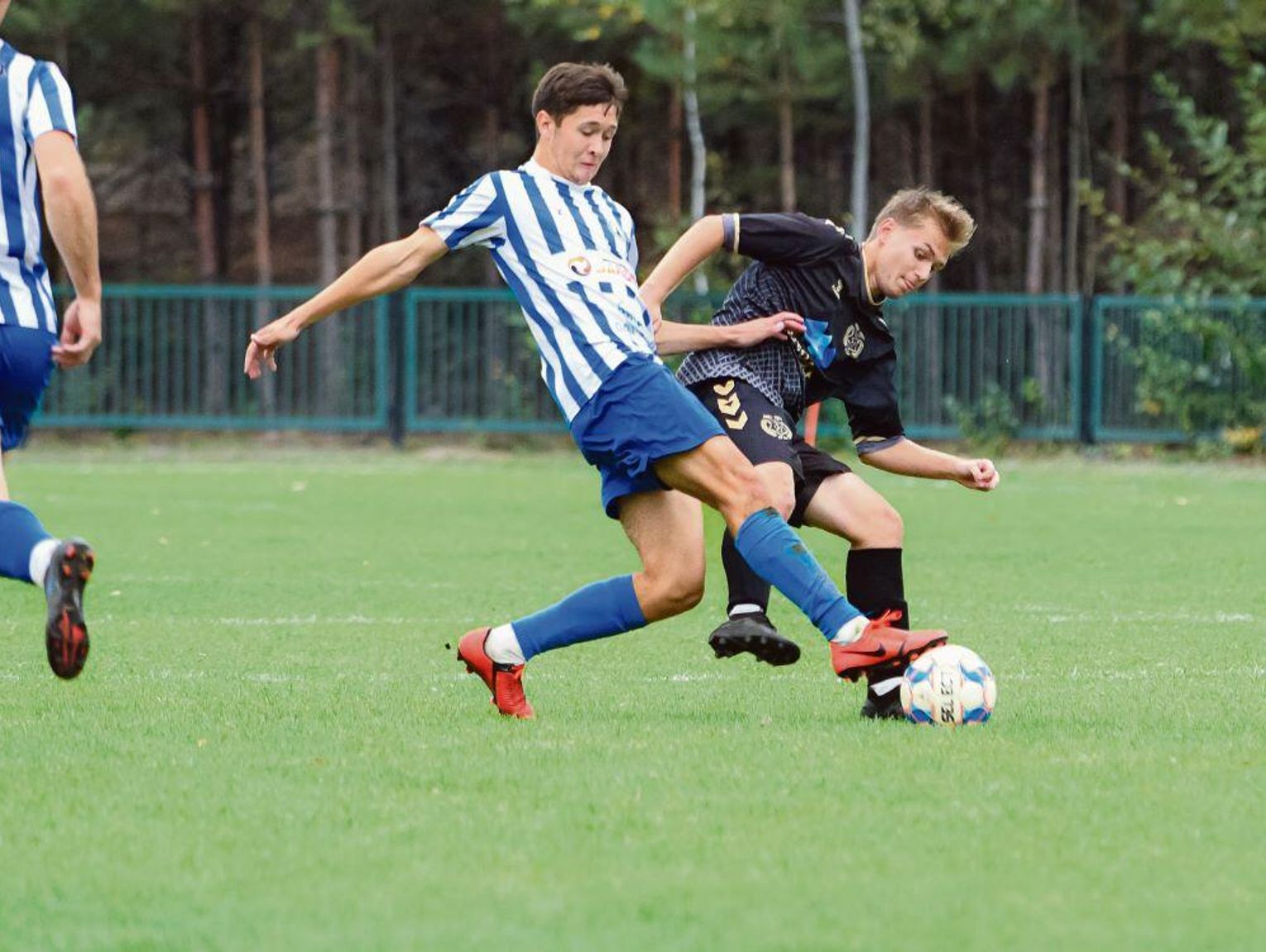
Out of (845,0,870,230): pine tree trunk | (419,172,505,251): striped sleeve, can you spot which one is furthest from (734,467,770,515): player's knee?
(845,0,870,230): pine tree trunk

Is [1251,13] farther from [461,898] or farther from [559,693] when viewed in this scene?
[461,898]

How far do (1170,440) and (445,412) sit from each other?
283 inches

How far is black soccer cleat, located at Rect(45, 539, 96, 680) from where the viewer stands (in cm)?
536

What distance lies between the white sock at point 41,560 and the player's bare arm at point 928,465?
2587mm

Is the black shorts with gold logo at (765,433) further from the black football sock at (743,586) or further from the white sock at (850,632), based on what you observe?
the white sock at (850,632)

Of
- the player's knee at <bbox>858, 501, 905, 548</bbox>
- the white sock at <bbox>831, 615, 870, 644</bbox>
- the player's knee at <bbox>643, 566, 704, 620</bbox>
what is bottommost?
the white sock at <bbox>831, 615, 870, 644</bbox>

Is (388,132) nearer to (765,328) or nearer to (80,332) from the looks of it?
(765,328)

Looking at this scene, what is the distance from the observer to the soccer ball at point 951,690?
6.38 metres

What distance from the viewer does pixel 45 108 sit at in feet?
18.7

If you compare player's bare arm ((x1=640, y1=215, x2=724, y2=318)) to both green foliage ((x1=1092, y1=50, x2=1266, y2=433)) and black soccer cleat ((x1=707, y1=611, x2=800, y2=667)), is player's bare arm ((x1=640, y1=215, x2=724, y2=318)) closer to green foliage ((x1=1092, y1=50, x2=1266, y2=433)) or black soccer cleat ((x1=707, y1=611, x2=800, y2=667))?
black soccer cleat ((x1=707, y1=611, x2=800, y2=667))

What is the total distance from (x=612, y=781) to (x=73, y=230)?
189 cm

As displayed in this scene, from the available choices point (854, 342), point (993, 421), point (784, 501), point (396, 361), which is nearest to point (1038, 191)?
point (993, 421)

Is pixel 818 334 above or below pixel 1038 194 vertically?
below

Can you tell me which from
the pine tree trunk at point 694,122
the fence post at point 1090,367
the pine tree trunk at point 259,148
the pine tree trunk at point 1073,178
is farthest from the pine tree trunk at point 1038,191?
the pine tree trunk at point 259,148
